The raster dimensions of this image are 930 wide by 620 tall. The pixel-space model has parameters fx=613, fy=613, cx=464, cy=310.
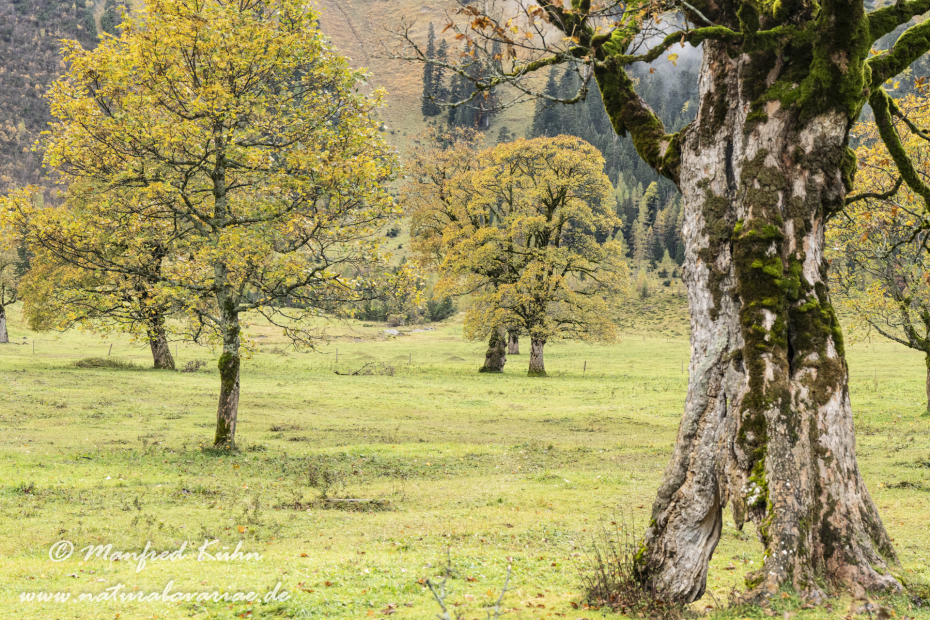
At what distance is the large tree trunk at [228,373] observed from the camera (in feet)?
58.3

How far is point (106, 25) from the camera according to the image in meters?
179

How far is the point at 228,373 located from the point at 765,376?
15044 mm

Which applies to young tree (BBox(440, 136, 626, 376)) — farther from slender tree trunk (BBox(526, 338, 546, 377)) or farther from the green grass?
the green grass

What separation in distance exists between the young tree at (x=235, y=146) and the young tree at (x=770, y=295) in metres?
10.4

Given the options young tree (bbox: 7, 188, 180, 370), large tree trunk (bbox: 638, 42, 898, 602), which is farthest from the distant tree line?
large tree trunk (bbox: 638, 42, 898, 602)

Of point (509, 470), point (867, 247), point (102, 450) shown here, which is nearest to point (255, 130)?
point (102, 450)

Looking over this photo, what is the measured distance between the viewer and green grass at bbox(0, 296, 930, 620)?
766cm

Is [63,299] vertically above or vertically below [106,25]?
below

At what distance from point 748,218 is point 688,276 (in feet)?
3.42

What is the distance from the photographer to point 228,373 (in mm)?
17859

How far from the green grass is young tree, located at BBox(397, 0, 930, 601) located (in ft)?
2.51

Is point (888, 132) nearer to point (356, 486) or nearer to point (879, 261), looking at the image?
point (356, 486)

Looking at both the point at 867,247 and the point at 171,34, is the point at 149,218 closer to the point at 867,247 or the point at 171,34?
the point at 171,34

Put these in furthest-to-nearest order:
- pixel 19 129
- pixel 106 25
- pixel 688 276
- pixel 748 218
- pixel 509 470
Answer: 1. pixel 19 129
2. pixel 106 25
3. pixel 509 470
4. pixel 688 276
5. pixel 748 218
